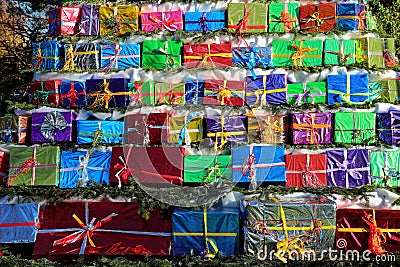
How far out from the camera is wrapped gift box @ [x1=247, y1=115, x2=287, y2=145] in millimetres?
7488

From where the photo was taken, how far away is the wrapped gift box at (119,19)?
8734mm

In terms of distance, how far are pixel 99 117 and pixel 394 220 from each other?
4914mm

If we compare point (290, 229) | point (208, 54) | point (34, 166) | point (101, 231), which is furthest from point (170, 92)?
point (290, 229)

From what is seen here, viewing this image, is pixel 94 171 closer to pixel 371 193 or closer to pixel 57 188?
pixel 57 188

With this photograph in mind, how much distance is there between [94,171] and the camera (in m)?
7.62

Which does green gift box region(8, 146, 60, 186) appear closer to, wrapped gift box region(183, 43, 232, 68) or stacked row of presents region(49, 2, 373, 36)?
stacked row of presents region(49, 2, 373, 36)

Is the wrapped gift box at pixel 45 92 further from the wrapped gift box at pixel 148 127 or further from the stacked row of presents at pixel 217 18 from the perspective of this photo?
the wrapped gift box at pixel 148 127

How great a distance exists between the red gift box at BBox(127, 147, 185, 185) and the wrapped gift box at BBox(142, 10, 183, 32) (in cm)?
255

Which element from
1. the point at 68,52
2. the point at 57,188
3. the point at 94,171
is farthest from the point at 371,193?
the point at 68,52

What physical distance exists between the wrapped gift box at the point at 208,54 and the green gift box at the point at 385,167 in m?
2.92

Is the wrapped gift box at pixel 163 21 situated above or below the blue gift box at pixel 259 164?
above

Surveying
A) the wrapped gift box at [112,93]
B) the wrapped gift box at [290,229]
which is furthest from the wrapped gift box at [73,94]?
the wrapped gift box at [290,229]

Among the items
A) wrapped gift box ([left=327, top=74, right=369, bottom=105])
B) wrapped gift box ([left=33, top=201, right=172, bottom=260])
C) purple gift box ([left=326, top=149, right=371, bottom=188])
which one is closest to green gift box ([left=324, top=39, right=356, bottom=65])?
wrapped gift box ([left=327, top=74, right=369, bottom=105])

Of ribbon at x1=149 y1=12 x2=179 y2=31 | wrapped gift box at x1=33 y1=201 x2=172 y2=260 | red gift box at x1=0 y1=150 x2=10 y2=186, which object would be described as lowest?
wrapped gift box at x1=33 y1=201 x2=172 y2=260
